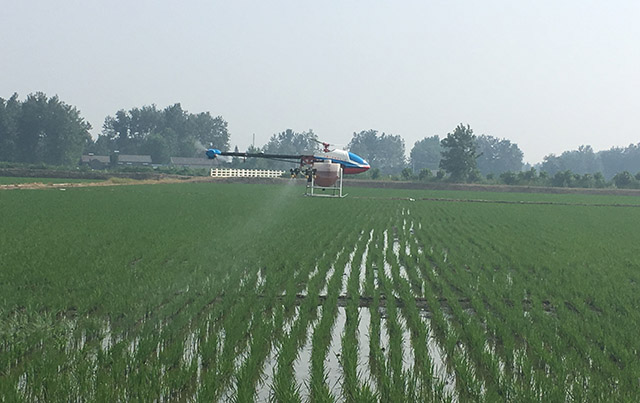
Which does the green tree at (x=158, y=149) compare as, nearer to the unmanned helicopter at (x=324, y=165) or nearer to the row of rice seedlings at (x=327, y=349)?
the unmanned helicopter at (x=324, y=165)

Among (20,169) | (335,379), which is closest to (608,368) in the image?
(335,379)

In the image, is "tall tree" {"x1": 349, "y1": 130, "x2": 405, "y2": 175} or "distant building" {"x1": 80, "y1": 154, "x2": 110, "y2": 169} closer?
"distant building" {"x1": 80, "y1": 154, "x2": 110, "y2": 169}

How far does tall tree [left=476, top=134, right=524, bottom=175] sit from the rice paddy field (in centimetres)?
17342

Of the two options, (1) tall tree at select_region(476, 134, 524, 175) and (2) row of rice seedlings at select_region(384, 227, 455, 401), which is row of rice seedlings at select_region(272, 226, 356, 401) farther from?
(1) tall tree at select_region(476, 134, 524, 175)

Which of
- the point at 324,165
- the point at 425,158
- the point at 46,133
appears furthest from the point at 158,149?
the point at 324,165

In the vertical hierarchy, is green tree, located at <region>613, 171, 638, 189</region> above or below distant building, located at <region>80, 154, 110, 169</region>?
above

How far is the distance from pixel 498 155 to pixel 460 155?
340ft

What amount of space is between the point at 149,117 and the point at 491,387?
15645 centimetres

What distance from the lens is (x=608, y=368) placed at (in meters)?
7.14

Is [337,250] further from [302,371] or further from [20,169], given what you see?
[20,169]

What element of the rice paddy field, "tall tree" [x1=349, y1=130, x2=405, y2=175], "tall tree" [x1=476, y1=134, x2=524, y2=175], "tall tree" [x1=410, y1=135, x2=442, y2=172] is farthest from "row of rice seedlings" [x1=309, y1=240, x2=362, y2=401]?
"tall tree" [x1=476, y1=134, x2=524, y2=175]

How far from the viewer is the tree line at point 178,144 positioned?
89.4 meters

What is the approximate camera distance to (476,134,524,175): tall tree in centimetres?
18762

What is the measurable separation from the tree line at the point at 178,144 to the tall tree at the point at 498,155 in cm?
105
